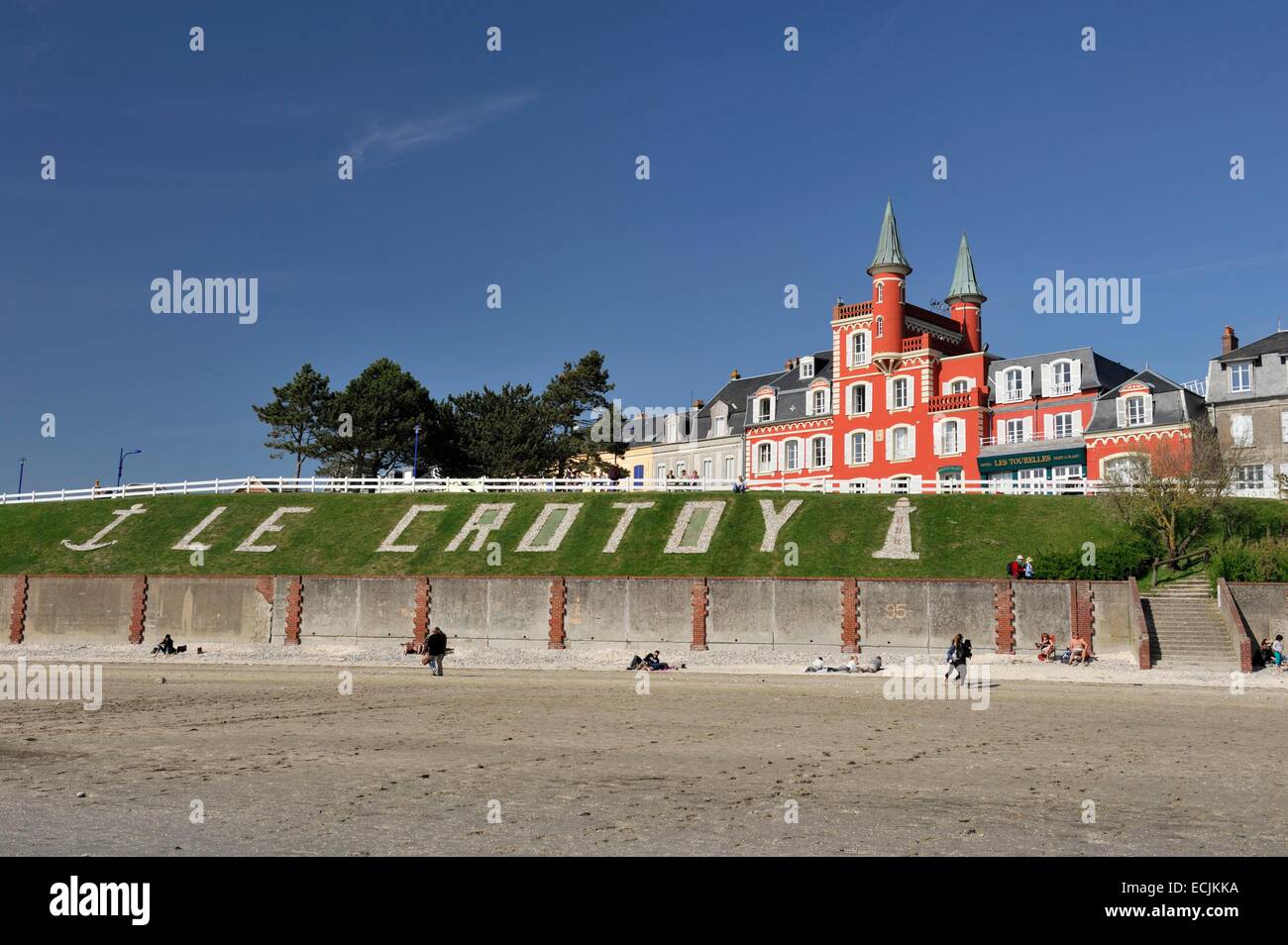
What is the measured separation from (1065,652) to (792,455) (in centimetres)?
4505

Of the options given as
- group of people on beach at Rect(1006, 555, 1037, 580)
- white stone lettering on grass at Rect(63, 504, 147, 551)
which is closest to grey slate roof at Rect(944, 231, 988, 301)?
group of people on beach at Rect(1006, 555, 1037, 580)

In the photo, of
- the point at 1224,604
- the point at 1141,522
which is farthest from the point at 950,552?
the point at 1224,604

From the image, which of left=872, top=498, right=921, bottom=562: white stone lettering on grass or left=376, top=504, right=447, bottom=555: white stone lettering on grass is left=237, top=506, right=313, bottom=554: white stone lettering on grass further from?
left=872, top=498, right=921, bottom=562: white stone lettering on grass

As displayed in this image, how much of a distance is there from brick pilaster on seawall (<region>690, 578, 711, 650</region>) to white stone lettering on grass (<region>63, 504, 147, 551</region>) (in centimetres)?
3292

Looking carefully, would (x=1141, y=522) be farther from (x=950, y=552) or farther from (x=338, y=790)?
(x=338, y=790)

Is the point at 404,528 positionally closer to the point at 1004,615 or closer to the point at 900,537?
the point at 900,537

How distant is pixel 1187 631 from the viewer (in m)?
39.4

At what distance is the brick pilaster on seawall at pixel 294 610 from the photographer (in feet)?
150

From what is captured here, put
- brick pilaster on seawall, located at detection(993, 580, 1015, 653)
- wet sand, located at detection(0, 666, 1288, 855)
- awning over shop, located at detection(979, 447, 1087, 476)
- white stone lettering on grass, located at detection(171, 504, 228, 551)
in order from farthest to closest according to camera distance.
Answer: awning over shop, located at detection(979, 447, 1087, 476), white stone lettering on grass, located at detection(171, 504, 228, 551), brick pilaster on seawall, located at detection(993, 580, 1015, 653), wet sand, located at detection(0, 666, 1288, 855)

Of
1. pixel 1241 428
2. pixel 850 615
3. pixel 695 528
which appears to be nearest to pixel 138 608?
pixel 695 528

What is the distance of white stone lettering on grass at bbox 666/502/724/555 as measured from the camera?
52.5 metres

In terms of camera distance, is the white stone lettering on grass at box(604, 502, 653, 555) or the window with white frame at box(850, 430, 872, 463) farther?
the window with white frame at box(850, 430, 872, 463)

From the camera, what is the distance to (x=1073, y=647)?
127ft

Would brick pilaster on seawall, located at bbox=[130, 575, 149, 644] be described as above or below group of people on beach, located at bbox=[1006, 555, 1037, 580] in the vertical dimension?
below
